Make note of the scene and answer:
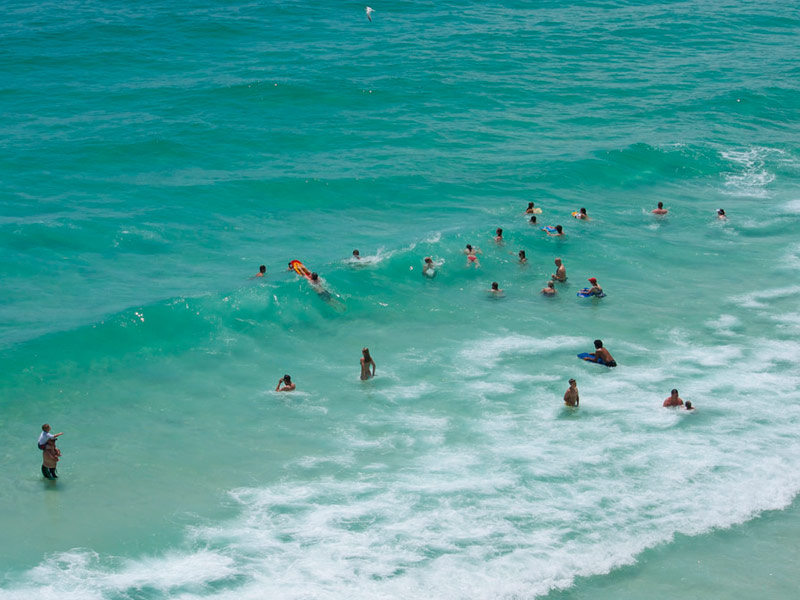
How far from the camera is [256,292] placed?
82.8ft

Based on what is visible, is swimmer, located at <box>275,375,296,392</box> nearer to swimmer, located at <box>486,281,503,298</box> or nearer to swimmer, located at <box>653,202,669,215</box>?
swimmer, located at <box>486,281,503,298</box>

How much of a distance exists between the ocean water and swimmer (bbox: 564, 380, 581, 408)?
1.11 feet

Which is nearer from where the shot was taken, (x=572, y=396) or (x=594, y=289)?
(x=572, y=396)

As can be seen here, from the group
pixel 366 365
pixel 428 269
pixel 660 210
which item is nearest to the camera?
pixel 366 365

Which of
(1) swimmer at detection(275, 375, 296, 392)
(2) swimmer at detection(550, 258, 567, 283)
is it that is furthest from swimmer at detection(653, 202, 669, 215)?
(1) swimmer at detection(275, 375, 296, 392)

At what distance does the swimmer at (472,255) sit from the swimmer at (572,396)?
28.2ft

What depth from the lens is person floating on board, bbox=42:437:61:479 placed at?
17.3 m

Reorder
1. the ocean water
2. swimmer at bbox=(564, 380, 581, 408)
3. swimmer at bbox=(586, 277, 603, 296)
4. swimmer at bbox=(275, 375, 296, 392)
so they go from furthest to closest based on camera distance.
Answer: swimmer at bbox=(586, 277, 603, 296) < swimmer at bbox=(275, 375, 296, 392) < swimmer at bbox=(564, 380, 581, 408) < the ocean water

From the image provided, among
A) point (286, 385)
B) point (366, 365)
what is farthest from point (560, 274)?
point (286, 385)

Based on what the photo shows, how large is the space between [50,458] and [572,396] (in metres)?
11.2

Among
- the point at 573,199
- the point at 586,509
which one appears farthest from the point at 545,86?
the point at 586,509

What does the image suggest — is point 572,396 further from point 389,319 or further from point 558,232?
point 558,232

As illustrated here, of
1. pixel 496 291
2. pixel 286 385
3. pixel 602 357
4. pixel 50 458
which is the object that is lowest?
pixel 50 458

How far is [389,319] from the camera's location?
25.0 meters
